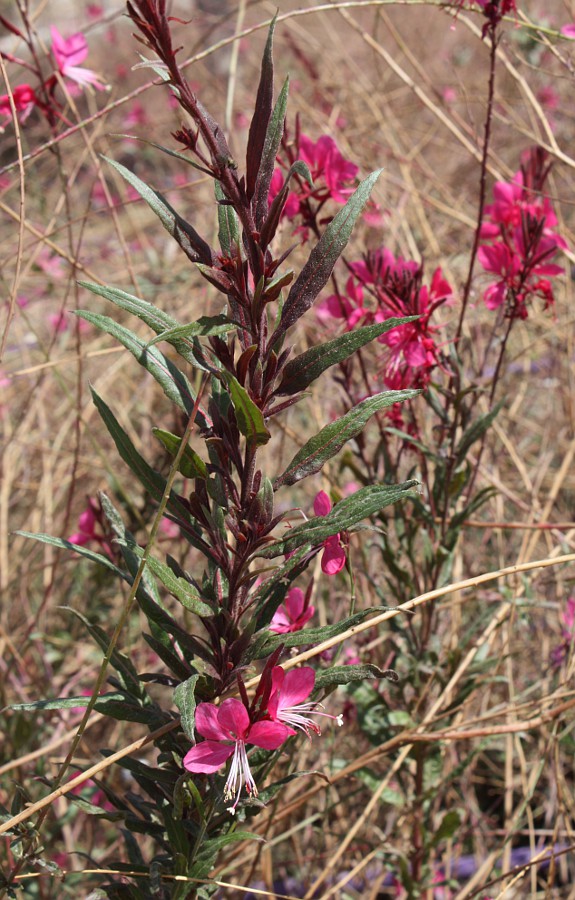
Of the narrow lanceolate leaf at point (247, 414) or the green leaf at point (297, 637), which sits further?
the green leaf at point (297, 637)

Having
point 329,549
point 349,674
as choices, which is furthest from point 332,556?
point 349,674

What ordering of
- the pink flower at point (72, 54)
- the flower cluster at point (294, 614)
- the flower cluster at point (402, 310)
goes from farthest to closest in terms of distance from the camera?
the pink flower at point (72, 54) < the flower cluster at point (402, 310) < the flower cluster at point (294, 614)

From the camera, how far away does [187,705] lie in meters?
0.73

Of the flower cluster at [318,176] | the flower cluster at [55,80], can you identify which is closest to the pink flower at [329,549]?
the flower cluster at [318,176]

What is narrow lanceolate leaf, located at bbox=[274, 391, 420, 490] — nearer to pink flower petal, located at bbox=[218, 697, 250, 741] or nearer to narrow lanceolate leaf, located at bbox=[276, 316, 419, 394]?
narrow lanceolate leaf, located at bbox=[276, 316, 419, 394]

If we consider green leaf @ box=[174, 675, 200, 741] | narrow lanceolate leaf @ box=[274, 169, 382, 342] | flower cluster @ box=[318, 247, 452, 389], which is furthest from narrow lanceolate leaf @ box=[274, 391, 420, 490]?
flower cluster @ box=[318, 247, 452, 389]

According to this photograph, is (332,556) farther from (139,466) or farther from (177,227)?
(177,227)

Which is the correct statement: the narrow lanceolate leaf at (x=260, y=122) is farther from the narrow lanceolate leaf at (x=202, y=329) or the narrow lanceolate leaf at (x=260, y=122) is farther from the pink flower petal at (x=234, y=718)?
the pink flower petal at (x=234, y=718)

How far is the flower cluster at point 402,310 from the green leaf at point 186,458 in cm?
42

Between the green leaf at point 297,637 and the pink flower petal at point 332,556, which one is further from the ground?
the pink flower petal at point 332,556

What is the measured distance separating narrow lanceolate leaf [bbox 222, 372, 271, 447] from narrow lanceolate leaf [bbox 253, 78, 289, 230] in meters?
0.16

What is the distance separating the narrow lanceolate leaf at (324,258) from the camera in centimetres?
79

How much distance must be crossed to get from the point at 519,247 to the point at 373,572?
0.78 m

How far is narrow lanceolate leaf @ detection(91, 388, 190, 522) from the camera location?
0.86 m
